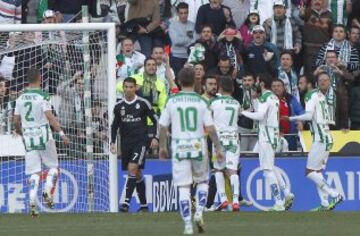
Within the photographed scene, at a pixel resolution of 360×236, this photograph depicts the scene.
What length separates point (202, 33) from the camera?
26469mm

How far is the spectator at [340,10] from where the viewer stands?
28.1 m

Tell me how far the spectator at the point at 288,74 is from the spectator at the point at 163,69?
2.13m

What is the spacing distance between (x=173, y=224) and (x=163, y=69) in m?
6.98

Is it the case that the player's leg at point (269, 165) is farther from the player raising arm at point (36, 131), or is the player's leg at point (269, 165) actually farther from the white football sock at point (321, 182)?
the player raising arm at point (36, 131)

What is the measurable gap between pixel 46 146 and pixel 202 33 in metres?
6.08

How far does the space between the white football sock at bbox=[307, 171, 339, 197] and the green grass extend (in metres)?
1.26

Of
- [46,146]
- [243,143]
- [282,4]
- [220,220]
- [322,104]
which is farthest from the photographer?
[282,4]

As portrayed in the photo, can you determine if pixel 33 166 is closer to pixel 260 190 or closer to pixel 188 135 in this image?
pixel 188 135

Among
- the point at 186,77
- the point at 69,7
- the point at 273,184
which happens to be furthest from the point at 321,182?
the point at 69,7

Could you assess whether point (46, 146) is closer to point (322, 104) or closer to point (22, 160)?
point (22, 160)

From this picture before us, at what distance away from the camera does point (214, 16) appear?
88.9 ft

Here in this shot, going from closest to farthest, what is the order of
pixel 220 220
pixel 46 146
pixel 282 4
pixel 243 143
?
1. pixel 220 220
2. pixel 46 146
3. pixel 243 143
4. pixel 282 4

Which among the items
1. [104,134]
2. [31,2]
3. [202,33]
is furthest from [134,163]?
[31,2]

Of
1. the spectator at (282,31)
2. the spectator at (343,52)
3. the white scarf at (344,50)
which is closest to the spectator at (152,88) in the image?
the spectator at (282,31)
